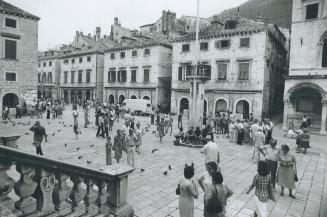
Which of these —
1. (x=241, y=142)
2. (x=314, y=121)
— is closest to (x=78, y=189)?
(x=241, y=142)

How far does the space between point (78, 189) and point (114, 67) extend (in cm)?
3807

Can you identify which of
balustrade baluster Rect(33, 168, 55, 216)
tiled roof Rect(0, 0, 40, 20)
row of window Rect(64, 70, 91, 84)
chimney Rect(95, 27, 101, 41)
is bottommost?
balustrade baluster Rect(33, 168, 55, 216)

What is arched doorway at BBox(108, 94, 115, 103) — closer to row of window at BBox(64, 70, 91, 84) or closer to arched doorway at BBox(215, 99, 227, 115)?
row of window at BBox(64, 70, 91, 84)

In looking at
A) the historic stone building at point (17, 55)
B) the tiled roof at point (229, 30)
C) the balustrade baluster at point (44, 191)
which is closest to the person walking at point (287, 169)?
the balustrade baluster at point (44, 191)

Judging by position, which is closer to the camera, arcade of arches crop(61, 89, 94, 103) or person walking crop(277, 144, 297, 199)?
person walking crop(277, 144, 297, 199)

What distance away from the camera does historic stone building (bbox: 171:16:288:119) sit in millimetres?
27281

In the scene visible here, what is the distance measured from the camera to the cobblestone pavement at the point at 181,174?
267 inches

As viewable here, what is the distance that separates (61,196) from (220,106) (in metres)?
27.5

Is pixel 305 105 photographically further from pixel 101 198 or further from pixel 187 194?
pixel 101 198

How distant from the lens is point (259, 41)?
1062 inches

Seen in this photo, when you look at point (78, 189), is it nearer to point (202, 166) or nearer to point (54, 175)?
point (54, 175)

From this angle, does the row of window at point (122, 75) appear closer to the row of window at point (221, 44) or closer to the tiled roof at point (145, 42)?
the tiled roof at point (145, 42)

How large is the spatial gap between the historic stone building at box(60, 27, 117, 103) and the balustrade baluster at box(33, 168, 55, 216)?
137ft

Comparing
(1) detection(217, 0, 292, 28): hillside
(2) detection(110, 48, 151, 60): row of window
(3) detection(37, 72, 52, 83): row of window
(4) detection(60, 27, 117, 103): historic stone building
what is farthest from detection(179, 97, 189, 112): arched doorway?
(1) detection(217, 0, 292, 28): hillside
